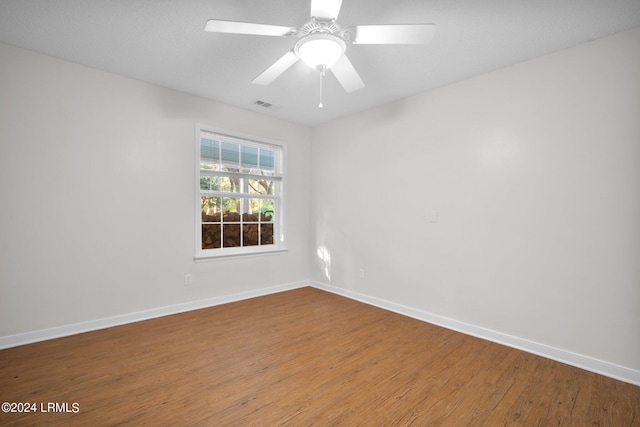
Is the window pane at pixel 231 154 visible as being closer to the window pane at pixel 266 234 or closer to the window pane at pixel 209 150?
the window pane at pixel 209 150

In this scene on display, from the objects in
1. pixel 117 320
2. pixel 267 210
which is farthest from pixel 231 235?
pixel 117 320

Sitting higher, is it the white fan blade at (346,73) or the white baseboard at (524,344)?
the white fan blade at (346,73)

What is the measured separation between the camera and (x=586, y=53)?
2400 mm

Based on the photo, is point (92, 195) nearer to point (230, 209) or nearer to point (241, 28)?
point (230, 209)

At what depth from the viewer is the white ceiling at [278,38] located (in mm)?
2041

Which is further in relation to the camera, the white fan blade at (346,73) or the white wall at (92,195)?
the white wall at (92,195)

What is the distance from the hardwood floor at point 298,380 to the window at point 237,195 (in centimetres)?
129

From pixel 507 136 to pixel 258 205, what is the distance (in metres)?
3.21

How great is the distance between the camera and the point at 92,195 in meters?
2.97

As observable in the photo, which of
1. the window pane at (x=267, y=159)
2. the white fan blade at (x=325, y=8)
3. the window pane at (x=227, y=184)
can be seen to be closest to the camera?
the white fan blade at (x=325, y=8)

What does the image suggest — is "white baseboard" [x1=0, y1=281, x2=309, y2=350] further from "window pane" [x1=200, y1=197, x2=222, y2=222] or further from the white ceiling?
the white ceiling

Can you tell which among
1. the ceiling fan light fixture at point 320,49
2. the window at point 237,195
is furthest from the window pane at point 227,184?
the ceiling fan light fixture at point 320,49

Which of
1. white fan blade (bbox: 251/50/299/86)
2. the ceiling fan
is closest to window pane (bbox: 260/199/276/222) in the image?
white fan blade (bbox: 251/50/299/86)

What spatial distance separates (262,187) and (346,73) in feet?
8.12
